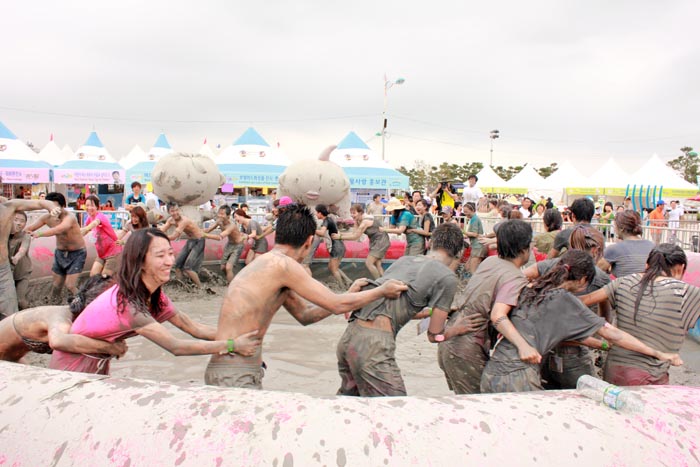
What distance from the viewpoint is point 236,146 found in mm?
21016

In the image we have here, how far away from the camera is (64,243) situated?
7.63 m

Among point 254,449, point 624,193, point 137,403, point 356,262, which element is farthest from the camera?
point 624,193

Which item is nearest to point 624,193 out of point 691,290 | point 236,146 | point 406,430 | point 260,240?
point 236,146

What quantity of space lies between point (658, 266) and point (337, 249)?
733 cm

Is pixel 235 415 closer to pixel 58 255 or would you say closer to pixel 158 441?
pixel 158 441

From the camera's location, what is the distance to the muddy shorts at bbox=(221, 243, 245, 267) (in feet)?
32.7

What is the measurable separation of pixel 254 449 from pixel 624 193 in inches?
987

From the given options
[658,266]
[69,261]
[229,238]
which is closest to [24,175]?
[229,238]

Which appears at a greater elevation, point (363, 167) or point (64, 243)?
point (363, 167)

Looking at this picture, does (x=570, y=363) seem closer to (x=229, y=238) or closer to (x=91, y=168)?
(x=229, y=238)

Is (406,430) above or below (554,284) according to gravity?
below

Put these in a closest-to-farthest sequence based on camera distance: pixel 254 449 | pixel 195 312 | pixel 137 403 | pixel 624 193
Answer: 1. pixel 254 449
2. pixel 137 403
3. pixel 195 312
4. pixel 624 193

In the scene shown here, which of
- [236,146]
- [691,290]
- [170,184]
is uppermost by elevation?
[236,146]

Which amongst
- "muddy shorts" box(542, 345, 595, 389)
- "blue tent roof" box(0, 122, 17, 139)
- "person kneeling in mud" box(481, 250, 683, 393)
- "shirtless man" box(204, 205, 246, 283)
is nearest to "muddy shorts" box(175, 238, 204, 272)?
"shirtless man" box(204, 205, 246, 283)
